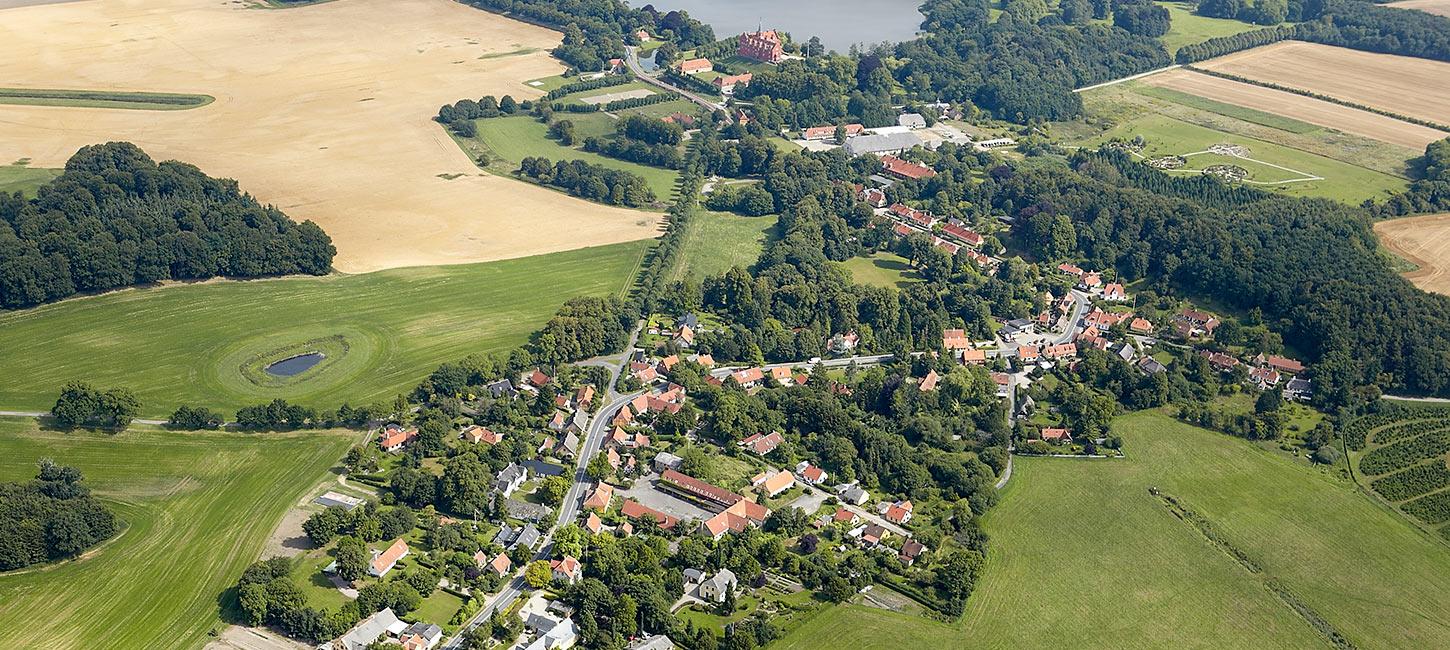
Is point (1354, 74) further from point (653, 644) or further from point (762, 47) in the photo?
point (653, 644)

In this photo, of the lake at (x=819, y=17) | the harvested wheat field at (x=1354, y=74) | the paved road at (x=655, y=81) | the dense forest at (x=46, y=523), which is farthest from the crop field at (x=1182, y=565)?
the lake at (x=819, y=17)

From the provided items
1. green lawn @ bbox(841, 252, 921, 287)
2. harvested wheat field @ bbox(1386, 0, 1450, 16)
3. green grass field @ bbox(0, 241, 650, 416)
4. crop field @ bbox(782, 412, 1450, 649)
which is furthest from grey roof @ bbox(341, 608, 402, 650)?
harvested wheat field @ bbox(1386, 0, 1450, 16)

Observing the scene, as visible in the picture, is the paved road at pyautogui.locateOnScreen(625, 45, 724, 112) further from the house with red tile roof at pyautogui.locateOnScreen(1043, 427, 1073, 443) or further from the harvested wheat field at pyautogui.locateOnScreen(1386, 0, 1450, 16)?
the harvested wheat field at pyautogui.locateOnScreen(1386, 0, 1450, 16)

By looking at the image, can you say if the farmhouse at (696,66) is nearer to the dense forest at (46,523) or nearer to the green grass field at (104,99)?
the green grass field at (104,99)

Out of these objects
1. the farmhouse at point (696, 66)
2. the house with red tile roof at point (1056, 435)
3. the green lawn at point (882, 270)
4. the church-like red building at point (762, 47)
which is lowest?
the house with red tile roof at point (1056, 435)

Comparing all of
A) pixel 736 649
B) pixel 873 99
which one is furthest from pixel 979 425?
pixel 873 99

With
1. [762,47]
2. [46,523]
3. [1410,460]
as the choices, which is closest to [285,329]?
[46,523]
